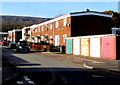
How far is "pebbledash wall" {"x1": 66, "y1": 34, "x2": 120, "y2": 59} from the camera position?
23.8 m

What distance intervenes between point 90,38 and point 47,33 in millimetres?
23678

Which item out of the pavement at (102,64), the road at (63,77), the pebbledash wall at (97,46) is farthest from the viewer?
the pebbledash wall at (97,46)

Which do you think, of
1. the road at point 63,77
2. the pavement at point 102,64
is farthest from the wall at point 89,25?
the road at point 63,77

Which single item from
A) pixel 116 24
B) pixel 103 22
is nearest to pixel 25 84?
pixel 103 22

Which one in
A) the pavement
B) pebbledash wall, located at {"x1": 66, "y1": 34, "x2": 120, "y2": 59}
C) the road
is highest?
pebbledash wall, located at {"x1": 66, "y1": 34, "x2": 120, "y2": 59}

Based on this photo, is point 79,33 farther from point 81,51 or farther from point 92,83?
point 92,83

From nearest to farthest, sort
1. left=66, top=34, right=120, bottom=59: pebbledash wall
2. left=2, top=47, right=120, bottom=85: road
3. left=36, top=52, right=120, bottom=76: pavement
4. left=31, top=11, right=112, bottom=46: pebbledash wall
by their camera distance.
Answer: left=2, top=47, right=120, bottom=85: road
left=36, top=52, right=120, bottom=76: pavement
left=66, top=34, right=120, bottom=59: pebbledash wall
left=31, top=11, right=112, bottom=46: pebbledash wall

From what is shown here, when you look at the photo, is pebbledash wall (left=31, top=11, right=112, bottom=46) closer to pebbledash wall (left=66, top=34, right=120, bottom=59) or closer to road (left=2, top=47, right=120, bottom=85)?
pebbledash wall (left=66, top=34, right=120, bottom=59)

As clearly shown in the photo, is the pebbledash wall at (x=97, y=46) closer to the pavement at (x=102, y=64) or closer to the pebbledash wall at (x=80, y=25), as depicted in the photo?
the pavement at (x=102, y=64)

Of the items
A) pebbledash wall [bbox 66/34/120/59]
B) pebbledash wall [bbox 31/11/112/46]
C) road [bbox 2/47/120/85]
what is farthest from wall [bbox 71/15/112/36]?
road [bbox 2/47/120/85]

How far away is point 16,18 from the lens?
56938 millimetres

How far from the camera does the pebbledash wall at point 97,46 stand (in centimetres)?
2384

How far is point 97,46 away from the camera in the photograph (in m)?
27.5

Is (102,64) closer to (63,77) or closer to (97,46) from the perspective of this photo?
(63,77)
